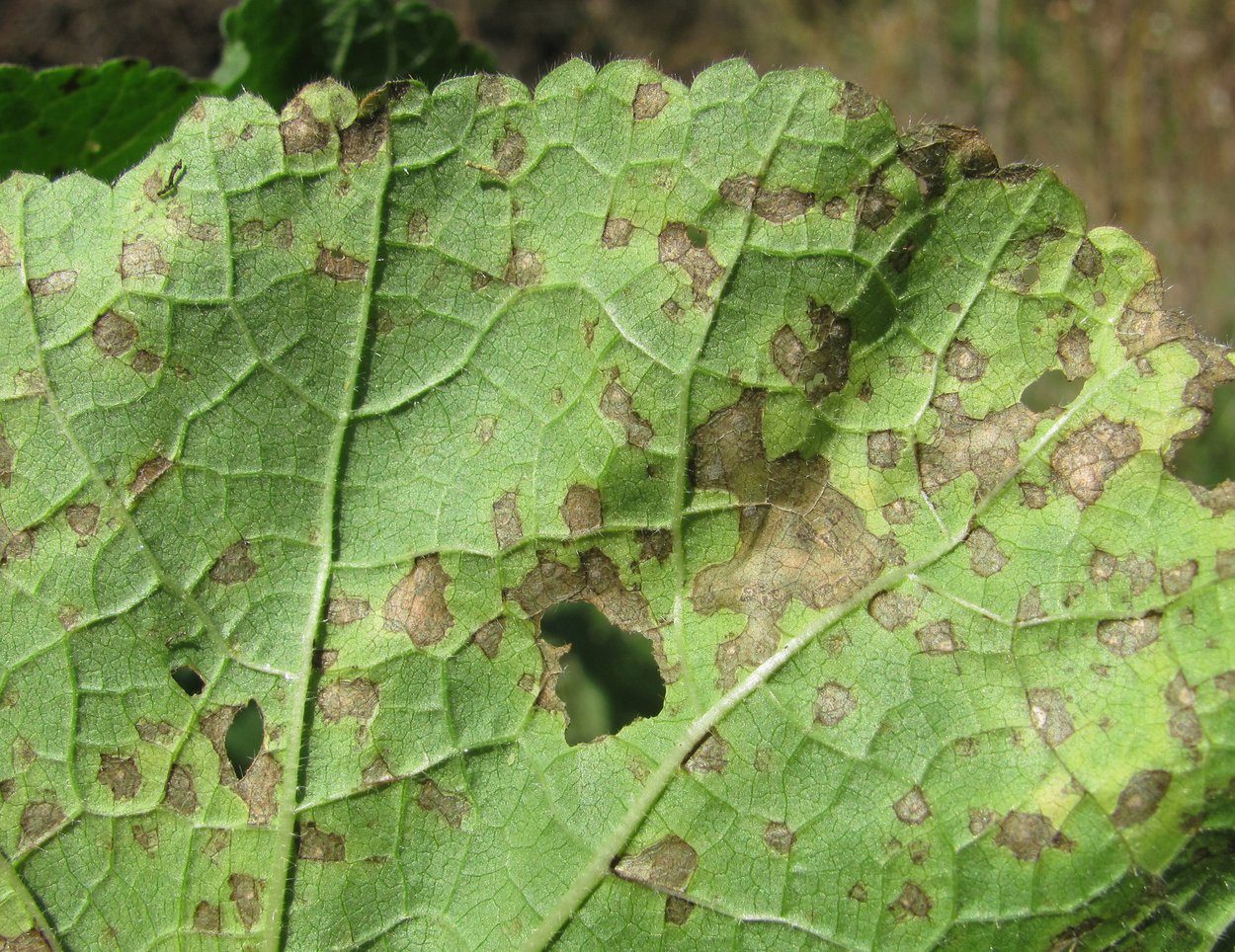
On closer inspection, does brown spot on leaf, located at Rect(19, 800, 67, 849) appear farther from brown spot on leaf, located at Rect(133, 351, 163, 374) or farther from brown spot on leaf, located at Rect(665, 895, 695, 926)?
brown spot on leaf, located at Rect(665, 895, 695, 926)

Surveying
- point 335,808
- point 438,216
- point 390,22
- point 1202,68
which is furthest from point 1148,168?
point 335,808

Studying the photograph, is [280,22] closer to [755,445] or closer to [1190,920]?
[755,445]

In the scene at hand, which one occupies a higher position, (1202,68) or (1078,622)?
(1202,68)

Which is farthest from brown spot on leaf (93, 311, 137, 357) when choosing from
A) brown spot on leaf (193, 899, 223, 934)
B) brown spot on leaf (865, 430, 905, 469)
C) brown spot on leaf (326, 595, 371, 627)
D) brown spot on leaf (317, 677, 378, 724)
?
brown spot on leaf (865, 430, 905, 469)

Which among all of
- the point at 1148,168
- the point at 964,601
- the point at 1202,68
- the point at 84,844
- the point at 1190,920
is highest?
the point at 1202,68

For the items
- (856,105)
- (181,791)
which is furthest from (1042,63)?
(181,791)

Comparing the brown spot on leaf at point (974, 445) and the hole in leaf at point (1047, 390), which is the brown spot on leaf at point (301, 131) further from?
the hole in leaf at point (1047, 390)

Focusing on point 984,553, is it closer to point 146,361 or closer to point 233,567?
point 233,567
